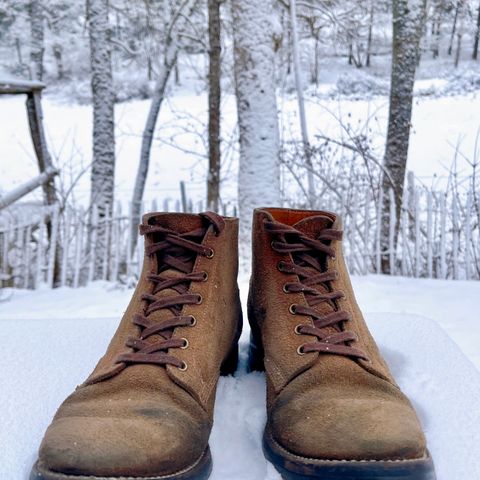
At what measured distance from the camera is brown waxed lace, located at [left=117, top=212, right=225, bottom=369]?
2.53ft

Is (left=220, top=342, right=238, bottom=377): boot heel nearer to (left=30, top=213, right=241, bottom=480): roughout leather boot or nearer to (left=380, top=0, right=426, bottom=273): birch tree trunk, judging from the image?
(left=30, top=213, right=241, bottom=480): roughout leather boot

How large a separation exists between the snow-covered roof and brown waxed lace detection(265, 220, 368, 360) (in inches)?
96.7

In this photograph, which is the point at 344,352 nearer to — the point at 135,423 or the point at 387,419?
the point at 387,419

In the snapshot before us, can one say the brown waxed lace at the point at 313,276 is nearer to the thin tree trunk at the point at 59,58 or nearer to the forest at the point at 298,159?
the forest at the point at 298,159

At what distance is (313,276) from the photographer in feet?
2.89

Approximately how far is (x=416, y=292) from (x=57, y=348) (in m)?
1.60

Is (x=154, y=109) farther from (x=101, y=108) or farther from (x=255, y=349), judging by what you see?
(x=255, y=349)

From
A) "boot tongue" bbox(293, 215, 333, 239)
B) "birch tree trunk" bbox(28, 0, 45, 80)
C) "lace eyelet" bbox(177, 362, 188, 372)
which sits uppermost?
"birch tree trunk" bbox(28, 0, 45, 80)

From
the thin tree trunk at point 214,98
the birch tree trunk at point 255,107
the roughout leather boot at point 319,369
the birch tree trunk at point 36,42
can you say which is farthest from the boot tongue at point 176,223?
the birch tree trunk at point 36,42

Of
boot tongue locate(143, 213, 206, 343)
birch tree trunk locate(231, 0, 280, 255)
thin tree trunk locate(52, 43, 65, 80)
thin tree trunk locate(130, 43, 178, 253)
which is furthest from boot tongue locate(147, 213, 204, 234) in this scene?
thin tree trunk locate(52, 43, 65, 80)

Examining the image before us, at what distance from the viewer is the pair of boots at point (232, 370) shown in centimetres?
61

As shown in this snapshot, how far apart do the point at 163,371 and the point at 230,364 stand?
0.85 feet

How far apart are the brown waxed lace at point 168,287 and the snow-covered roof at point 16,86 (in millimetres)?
2344

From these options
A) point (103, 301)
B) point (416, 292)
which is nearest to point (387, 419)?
point (416, 292)
